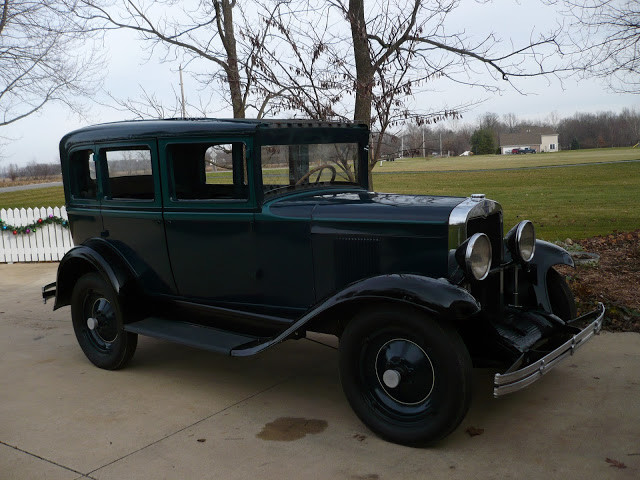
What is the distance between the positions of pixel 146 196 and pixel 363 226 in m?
1.93

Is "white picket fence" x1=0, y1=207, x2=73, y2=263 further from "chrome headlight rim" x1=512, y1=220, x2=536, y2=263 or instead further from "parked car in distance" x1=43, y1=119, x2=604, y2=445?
"chrome headlight rim" x1=512, y1=220, x2=536, y2=263

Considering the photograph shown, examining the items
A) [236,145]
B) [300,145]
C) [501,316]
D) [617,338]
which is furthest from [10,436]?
[617,338]

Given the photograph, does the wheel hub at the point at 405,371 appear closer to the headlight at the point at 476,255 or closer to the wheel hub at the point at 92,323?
the headlight at the point at 476,255

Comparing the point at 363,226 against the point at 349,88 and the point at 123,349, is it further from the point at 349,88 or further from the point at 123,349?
the point at 349,88

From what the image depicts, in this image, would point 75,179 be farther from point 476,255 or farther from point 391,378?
point 476,255

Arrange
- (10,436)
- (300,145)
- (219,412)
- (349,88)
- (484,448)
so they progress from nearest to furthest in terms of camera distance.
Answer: (484,448) < (10,436) < (219,412) < (300,145) < (349,88)

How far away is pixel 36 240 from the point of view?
10695 mm

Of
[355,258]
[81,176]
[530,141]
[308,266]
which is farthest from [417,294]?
[530,141]

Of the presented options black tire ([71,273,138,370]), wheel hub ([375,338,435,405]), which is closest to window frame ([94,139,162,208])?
black tire ([71,273,138,370])

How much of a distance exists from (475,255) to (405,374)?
0.81 m

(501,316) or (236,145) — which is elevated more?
(236,145)

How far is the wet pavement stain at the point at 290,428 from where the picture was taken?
3666 millimetres

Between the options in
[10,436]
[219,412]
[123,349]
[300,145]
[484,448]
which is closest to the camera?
[484,448]

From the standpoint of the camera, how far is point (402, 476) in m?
3.14
